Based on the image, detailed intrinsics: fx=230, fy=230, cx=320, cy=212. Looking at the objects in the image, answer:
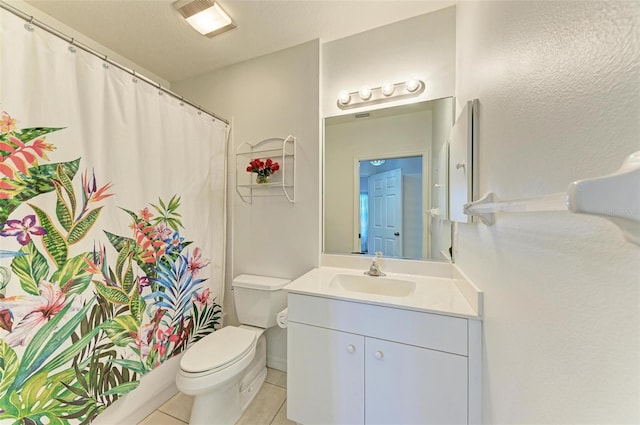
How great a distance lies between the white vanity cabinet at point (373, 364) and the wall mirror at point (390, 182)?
0.57 meters

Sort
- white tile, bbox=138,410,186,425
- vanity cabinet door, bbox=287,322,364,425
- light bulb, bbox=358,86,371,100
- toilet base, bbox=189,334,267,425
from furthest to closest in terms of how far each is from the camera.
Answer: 1. light bulb, bbox=358,86,371,100
2. white tile, bbox=138,410,186,425
3. toilet base, bbox=189,334,267,425
4. vanity cabinet door, bbox=287,322,364,425

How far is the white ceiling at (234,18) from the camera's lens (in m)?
1.42

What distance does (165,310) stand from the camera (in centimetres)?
146

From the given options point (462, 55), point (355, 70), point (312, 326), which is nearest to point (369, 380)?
point (312, 326)

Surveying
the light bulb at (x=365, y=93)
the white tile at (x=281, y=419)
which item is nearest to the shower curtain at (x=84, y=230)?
the white tile at (x=281, y=419)

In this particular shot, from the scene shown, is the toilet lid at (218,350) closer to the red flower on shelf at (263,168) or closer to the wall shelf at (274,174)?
the wall shelf at (274,174)

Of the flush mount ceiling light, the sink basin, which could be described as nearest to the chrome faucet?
the sink basin

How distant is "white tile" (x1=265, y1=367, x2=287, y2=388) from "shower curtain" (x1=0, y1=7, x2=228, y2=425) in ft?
2.06

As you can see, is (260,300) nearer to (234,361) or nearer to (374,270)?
(234,361)

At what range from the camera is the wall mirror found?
58.2 inches

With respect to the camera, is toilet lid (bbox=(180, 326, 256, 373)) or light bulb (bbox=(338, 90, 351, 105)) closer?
toilet lid (bbox=(180, 326, 256, 373))

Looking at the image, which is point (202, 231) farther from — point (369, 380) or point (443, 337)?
point (443, 337)

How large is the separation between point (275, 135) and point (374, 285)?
4.36ft

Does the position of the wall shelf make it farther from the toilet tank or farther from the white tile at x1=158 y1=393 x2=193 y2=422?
the white tile at x1=158 y1=393 x2=193 y2=422
